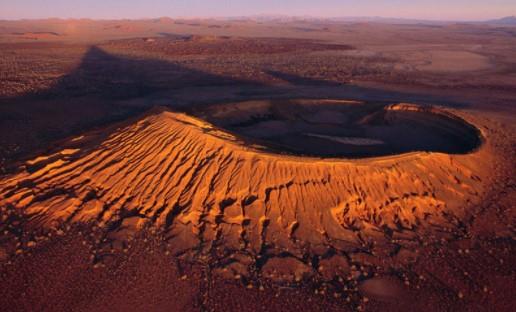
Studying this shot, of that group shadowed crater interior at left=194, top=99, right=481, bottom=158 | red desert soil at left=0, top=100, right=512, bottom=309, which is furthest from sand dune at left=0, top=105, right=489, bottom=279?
shadowed crater interior at left=194, top=99, right=481, bottom=158

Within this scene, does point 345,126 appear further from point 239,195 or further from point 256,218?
point 256,218

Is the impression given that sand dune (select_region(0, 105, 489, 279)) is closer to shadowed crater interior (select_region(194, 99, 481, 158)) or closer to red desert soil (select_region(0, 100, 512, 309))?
red desert soil (select_region(0, 100, 512, 309))

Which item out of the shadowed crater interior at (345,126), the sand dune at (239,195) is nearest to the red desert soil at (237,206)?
the sand dune at (239,195)

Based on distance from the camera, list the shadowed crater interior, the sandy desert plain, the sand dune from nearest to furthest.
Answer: the sandy desert plain
the sand dune
the shadowed crater interior

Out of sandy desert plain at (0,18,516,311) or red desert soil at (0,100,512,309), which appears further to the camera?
red desert soil at (0,100,512,309)

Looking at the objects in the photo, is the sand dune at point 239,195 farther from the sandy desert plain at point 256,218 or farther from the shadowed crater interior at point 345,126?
the shadowed crater interior at point 345,126

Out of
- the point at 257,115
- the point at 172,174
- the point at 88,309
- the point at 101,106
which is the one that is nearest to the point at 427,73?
the point at 257,115

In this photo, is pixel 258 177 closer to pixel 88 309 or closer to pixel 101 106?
pixel 88 309
